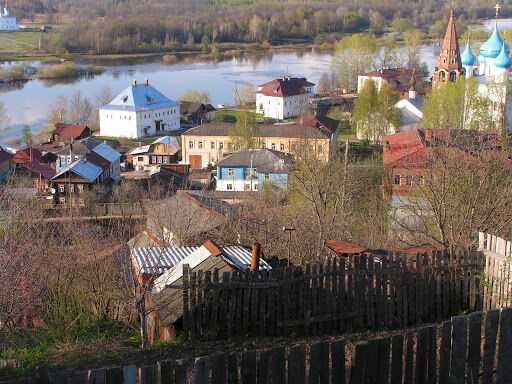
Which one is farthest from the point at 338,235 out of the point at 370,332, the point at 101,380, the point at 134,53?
the point at 134,53

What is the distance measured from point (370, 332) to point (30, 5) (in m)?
81.0

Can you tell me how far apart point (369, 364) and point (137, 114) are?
25477 millimetres

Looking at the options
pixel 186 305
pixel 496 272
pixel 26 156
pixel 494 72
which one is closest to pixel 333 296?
pixel 186 305

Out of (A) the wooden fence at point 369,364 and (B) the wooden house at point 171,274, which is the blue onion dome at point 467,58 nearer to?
(B) the wooden house at point 171,274

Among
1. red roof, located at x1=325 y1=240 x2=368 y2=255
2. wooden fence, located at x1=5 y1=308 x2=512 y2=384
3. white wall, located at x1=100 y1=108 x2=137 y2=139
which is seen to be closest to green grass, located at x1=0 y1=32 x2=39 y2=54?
white wall, located at x1=100 y1=108 x2=137 y2=139

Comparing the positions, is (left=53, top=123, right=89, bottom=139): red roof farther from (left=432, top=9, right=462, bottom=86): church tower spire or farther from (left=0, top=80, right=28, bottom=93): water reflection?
(left=432, top=9, right=462, bottom=86): church tower spire

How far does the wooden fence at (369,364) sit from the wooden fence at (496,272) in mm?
1108

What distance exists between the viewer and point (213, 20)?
66.8 m

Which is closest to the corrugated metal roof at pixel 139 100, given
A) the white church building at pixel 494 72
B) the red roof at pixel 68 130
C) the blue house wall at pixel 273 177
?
the red roof at pixel 68 130

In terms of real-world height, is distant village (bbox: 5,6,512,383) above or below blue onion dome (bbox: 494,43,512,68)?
below

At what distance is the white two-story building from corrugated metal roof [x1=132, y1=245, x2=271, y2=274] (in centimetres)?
2547

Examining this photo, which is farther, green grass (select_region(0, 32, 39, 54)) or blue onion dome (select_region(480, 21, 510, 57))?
green grass (select_region(0, 32, 39, 54))

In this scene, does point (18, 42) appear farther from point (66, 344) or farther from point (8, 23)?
point (66, 344)

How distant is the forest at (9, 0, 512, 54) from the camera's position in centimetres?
5606
